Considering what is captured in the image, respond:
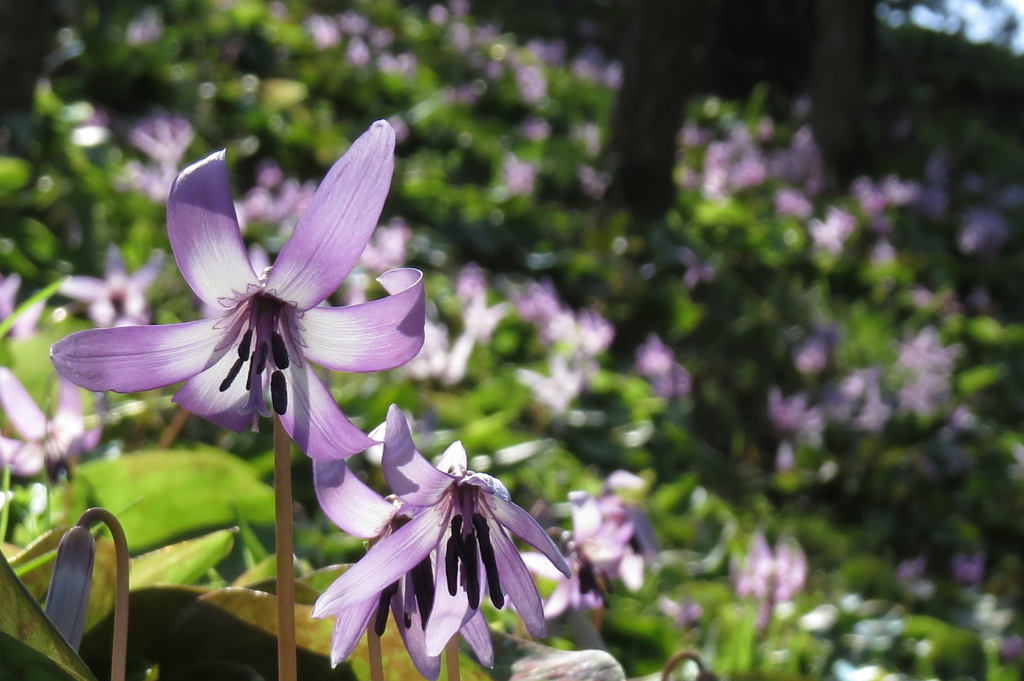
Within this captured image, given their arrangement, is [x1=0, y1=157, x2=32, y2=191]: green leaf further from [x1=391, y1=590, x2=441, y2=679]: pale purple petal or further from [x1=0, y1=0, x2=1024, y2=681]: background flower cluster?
[x1=391, y1=590, x2=441, y2=679]: pale purple petal

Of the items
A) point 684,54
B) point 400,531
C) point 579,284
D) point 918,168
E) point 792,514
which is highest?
point 918,168

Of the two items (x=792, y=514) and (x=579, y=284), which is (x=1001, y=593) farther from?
(x=579, y=284)

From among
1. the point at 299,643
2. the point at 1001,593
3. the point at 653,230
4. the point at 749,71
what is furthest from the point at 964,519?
the point at 749,71

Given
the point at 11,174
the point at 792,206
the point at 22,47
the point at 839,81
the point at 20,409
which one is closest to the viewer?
the point at 20,409

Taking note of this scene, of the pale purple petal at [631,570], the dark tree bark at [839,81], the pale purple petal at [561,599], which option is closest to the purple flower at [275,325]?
the pale purple petal at [561,599]

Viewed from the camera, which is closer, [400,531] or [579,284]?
[400,531]

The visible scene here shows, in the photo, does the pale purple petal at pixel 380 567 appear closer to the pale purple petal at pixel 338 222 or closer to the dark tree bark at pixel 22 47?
the pale purple petal at pixel 338 222

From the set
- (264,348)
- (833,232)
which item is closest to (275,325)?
(264,348)

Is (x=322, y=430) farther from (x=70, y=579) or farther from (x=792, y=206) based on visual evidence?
(x=792, y=206)
